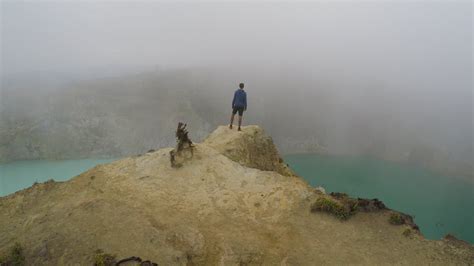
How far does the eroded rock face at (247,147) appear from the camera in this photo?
75.7 feet

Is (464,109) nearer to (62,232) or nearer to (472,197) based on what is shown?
(472,197)

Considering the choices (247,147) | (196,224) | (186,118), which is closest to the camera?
(196,224)

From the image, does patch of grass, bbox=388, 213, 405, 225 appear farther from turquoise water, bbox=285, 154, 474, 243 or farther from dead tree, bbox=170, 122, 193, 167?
turquoise water, bbox=285, 154, 474, 243

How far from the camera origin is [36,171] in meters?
97.0

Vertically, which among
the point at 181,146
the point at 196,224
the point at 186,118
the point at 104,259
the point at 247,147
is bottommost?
the point at 186,118

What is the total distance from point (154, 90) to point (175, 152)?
131 meters

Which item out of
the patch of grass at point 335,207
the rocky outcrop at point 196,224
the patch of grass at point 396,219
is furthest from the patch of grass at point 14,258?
the patch of grass at point 396,219

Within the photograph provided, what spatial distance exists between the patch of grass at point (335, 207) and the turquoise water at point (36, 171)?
7885 cm

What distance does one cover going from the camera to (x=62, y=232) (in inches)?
541

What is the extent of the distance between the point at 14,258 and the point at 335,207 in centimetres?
1286

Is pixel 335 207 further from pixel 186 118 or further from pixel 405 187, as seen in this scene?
pixel 186 118

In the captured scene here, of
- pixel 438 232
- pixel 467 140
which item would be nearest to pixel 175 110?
pixel 438 232

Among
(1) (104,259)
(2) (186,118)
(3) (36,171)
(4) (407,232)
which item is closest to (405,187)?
(2) (186,118)

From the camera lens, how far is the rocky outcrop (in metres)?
12.7
